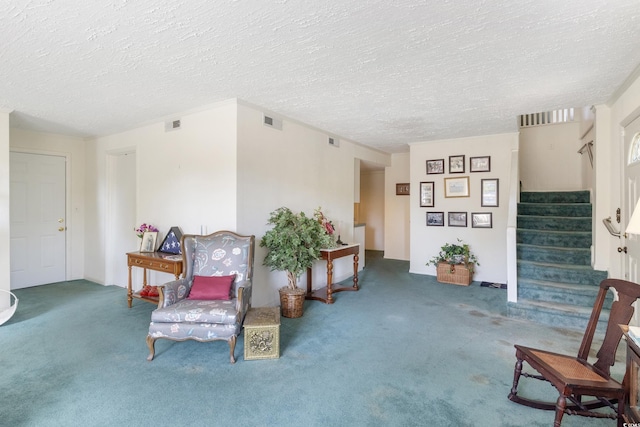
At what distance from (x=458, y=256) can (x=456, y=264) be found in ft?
0.50

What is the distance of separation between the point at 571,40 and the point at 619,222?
2.28m

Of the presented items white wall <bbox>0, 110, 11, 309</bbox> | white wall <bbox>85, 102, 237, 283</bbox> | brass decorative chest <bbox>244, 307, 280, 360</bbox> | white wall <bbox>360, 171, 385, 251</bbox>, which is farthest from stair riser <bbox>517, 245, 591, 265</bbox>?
white wall <bbox>0, 110, 11, 309</bbox>

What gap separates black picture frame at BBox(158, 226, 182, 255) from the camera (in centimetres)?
400

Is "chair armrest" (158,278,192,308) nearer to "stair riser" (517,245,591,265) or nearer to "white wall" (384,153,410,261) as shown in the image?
"stair riser" (517,245,591,265)

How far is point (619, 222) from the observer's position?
11.4 feet

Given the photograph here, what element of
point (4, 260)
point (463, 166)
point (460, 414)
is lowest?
point (460, 414)

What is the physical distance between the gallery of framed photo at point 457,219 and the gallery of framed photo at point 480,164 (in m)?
0.80

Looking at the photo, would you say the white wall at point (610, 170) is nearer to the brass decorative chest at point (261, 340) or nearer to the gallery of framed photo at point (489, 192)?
the gallery of framed photo at point (489, 192)

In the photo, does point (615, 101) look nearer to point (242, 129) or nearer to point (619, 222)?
point (619, 222)

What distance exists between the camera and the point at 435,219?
19.8 feet

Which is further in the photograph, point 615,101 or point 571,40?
point 615,101

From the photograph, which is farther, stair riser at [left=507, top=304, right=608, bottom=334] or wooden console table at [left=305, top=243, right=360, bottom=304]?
wooden console table at [left=305, top=243, right=360, bottom=304]

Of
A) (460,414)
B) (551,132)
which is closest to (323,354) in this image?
(460,414)

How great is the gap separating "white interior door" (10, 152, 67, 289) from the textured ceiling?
127 centimetres
